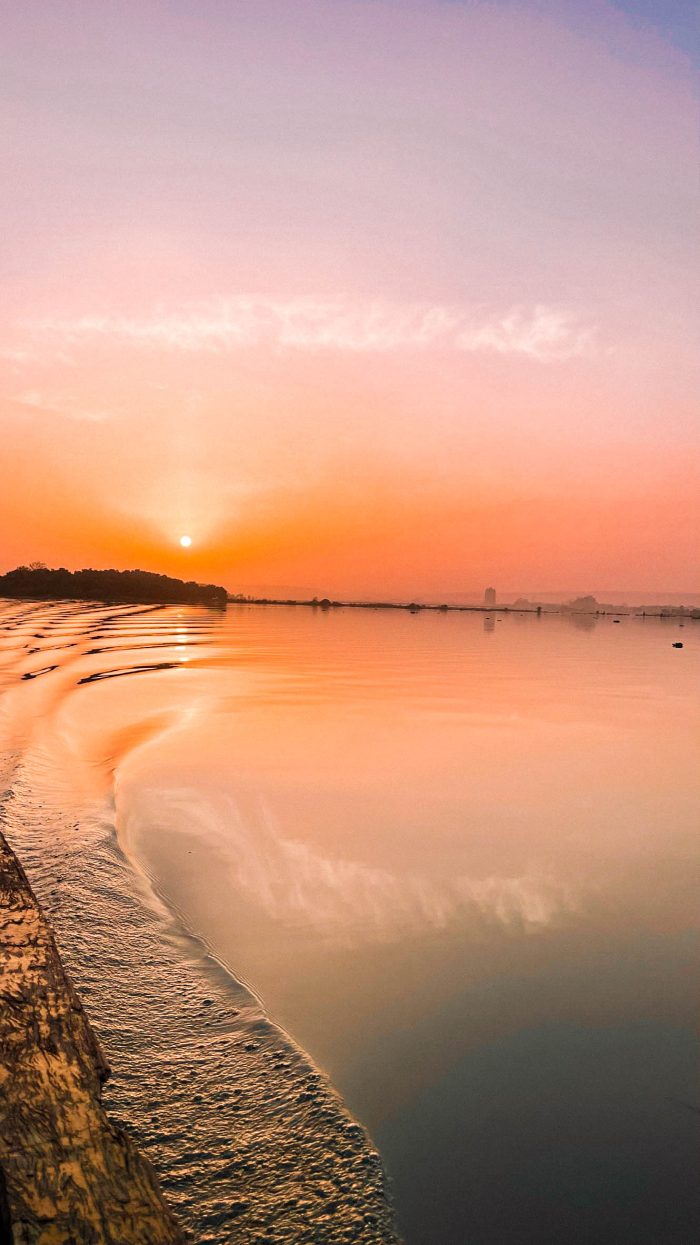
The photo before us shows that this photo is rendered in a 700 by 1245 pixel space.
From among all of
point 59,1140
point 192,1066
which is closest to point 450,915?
point 192,1066

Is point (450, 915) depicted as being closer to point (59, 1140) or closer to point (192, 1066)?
point (192, 1066)

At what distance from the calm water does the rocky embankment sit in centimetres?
88

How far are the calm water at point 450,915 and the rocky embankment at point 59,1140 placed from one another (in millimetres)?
875

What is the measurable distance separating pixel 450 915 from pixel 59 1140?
4325mm

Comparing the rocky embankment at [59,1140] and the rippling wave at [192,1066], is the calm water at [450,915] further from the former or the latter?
the rocky embankment at [59,1140]

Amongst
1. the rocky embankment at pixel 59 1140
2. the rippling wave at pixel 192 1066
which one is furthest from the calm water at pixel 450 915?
the rocky embankment at pixel 59 1140

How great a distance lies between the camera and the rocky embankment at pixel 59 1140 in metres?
1.95

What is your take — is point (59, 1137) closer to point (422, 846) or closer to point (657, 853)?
point (422, 846)

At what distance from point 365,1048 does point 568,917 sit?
2775 mm

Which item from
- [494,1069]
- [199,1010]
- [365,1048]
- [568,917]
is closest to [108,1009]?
[199,1010]

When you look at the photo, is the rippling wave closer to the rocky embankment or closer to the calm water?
the calm water

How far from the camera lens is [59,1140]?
222cm

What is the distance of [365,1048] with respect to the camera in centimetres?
406

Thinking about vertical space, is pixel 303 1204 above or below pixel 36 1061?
below
